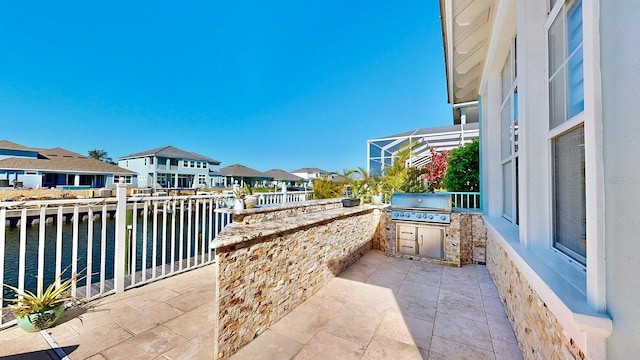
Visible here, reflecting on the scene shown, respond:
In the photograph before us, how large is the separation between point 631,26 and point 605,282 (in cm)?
103

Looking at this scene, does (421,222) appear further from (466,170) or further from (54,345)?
(54,345)

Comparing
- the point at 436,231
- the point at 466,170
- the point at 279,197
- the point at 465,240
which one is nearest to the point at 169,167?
the point at 279,197

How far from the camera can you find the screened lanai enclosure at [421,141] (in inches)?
436

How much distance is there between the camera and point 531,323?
196cm

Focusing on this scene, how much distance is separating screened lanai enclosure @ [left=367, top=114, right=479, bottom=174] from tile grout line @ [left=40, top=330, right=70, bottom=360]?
993 cm

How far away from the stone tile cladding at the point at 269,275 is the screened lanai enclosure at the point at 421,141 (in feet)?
24.6

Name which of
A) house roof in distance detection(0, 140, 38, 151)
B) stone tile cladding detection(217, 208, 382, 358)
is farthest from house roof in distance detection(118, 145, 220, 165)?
stone tile cladding detection(217, 208, 382, 358)

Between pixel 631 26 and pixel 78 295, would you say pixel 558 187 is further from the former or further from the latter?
pixel 78 295

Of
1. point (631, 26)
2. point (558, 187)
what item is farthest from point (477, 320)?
point (631, 26)

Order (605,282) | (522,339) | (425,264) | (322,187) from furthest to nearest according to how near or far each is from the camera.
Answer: (322,187) < (425,264) < (522,339) < (605,282)

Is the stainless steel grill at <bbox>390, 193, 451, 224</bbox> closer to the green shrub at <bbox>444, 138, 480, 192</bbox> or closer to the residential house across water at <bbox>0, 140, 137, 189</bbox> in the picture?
the green shrub at <bbox>444, 138, 480, 192</bbox>

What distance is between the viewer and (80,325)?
2.65 metres

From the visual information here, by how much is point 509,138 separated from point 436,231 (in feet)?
7.57

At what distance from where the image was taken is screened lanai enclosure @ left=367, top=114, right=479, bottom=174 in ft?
36.4
